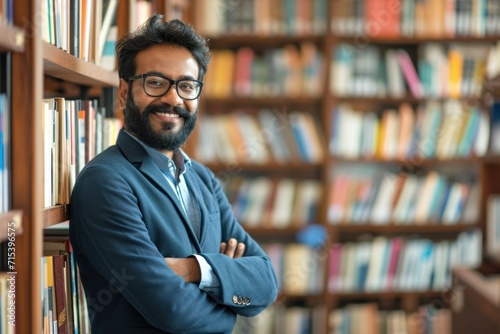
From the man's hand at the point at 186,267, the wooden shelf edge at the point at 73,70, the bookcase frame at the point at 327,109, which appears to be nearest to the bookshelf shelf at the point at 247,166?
the bookcase frame at the point at 327,109

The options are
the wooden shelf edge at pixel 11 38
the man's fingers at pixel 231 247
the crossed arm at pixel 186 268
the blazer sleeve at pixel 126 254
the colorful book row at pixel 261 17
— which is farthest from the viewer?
the colorful book row at pixel 261 17

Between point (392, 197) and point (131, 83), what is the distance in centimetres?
231

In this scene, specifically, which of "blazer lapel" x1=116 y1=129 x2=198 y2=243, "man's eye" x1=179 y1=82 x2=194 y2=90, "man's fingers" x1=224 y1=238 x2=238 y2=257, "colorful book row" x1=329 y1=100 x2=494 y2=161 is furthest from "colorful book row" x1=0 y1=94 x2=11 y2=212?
"colorful book row" x1=329 y1=100 x2=494 y2=161

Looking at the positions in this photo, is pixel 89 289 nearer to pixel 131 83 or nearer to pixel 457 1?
pixel 131 83

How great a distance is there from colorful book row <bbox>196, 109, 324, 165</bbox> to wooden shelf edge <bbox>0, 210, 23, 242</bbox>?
227 centimetres

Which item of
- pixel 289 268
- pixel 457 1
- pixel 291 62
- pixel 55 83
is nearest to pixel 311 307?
pixel 289 268

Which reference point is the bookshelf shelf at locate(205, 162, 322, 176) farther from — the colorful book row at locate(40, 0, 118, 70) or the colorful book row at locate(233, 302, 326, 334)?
the colorful book row at locate(40, 0, 118, 70)

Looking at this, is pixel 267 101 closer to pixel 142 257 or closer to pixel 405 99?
pixel 405 99

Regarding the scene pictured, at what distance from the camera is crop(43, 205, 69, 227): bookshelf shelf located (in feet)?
4.82

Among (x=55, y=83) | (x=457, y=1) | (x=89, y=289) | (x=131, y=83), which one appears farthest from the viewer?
(x=457, y=1)

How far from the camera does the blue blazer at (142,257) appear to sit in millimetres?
1463

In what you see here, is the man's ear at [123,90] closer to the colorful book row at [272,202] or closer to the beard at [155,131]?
the beard at [155,131]

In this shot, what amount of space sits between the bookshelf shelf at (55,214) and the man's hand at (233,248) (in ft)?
1.53

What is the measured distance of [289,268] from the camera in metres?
3.60
